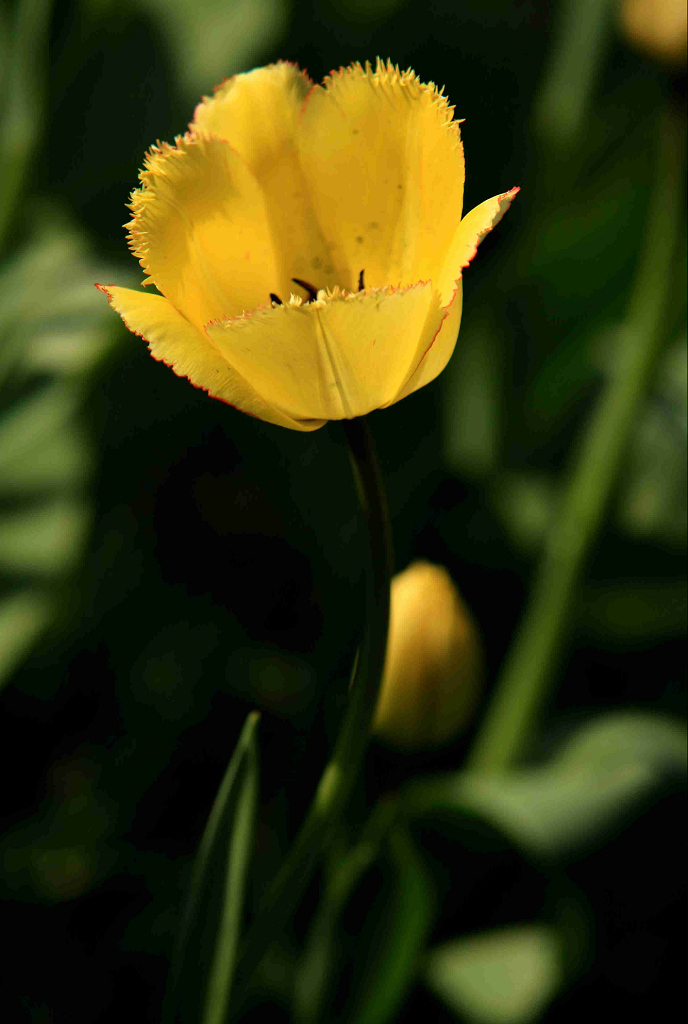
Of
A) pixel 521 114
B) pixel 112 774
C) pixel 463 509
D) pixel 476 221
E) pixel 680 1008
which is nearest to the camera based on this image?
pixel 476 221

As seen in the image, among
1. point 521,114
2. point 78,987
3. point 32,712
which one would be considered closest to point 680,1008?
point 78,987

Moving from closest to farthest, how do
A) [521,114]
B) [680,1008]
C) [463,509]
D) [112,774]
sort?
[680,1008], [112,774], [463,509], [521,114]

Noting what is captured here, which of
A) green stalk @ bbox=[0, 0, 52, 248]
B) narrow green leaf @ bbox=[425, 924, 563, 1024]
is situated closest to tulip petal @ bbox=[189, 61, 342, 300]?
green stalk @ bbox=[0, 0, 52, 248]

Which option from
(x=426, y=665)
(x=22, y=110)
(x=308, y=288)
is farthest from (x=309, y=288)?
(x=22, y=110)

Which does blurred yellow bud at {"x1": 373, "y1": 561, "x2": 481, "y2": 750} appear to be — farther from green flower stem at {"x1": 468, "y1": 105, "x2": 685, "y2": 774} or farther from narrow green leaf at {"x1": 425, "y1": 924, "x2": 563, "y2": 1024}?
narrow green leaf at {"x1": 425, "y1": 924, "x2": 563, "y2": 1024}

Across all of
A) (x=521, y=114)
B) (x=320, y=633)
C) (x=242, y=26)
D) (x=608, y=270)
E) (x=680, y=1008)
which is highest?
(x=242, y=26)

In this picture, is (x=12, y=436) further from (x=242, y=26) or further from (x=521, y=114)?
(x=521, y=114)

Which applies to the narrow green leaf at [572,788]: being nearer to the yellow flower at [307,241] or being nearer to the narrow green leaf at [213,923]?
the narrow green leaf at [213,923]

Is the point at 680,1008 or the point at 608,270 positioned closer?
the point at 680,1008

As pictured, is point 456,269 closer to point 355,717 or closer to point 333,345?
point 333,345

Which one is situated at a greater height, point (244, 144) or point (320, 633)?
point (244, 144)
